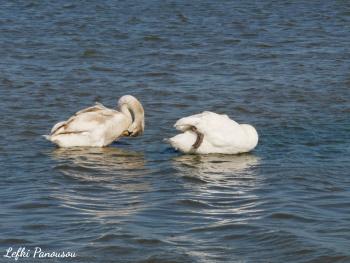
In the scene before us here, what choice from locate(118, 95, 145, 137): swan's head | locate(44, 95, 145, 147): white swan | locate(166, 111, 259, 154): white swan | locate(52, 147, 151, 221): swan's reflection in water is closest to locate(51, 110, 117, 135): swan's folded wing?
locate(44, 95, 145, 147): white swan

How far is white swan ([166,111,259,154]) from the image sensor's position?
30.6 feet

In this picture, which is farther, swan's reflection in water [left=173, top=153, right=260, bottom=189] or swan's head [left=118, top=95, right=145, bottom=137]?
swan's head [left=118, top=95, right=145, bottom=137]

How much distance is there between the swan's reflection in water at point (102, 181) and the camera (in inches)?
281

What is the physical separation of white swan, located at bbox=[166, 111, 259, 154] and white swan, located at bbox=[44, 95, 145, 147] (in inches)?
41.6

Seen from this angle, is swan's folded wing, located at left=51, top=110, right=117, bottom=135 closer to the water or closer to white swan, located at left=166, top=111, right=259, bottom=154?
the water

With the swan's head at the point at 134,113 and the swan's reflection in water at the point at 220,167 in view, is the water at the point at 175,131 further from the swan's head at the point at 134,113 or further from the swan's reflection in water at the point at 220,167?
the swan's head at the point at 134,113

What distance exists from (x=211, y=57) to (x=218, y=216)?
8.99 metres

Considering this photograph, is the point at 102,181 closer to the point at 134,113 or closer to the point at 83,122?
the point at 83,122

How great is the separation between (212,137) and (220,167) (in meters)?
0.58

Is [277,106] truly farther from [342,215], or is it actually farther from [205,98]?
[342,215]

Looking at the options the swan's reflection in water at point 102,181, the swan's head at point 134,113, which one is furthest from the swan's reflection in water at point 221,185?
the swan's head at point 134,113

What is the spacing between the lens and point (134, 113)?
415 inches

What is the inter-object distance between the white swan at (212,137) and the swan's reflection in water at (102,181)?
22.6 inches

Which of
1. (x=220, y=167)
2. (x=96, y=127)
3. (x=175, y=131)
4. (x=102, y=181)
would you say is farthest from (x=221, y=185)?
(x=175, y=131)
